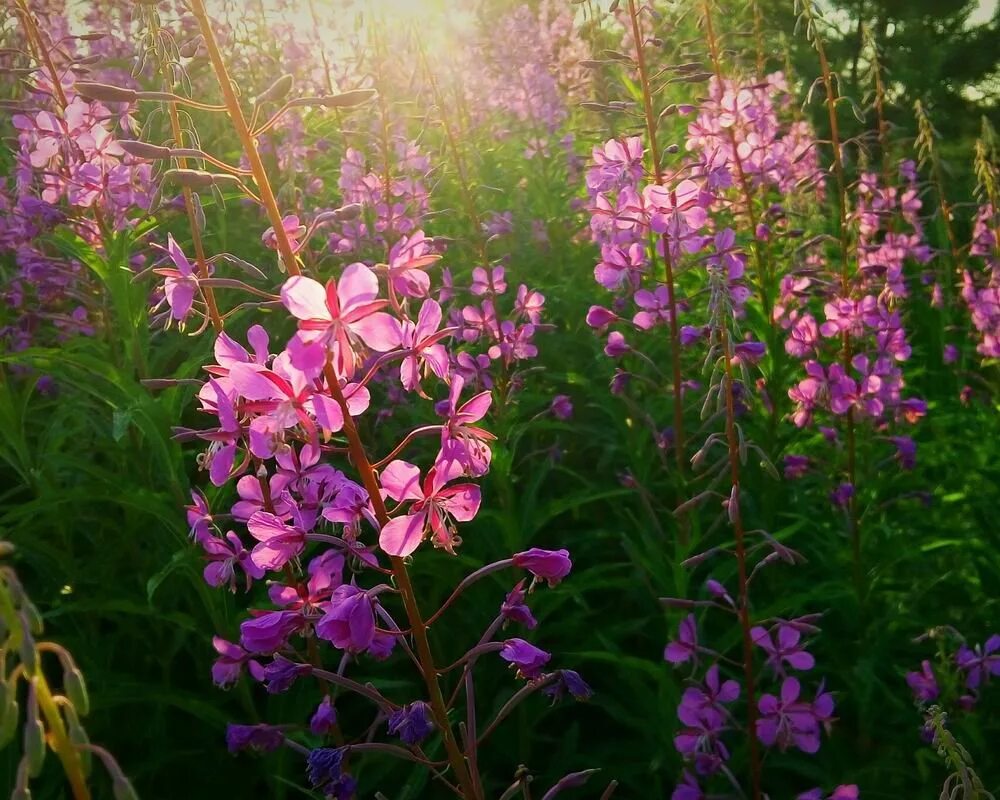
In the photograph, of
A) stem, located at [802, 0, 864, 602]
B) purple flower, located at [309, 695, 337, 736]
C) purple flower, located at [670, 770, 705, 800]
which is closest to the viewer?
purple flower, located at [309, 695, 337, 736]

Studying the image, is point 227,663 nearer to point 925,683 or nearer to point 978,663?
point 925,683

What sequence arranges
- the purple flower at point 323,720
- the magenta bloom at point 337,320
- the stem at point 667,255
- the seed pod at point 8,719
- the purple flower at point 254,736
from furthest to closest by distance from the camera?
the stem at point 667,255
the purple flower at point 254,736
the purple flower at point 323,720
the magenta bloom at point 337,320
the seed pod at point 8,719

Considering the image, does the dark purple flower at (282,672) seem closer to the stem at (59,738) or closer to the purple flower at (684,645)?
the stem at (59,738)

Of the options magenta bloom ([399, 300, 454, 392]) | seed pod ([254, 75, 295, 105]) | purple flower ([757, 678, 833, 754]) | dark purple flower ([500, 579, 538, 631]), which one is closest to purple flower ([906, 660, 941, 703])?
purple flower ([757, 678, 833, 754])

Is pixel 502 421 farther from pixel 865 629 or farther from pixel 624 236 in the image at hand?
pixel 865 629

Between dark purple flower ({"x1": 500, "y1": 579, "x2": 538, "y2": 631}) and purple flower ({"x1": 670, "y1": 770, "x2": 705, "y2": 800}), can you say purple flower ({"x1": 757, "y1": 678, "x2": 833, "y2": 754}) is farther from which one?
dark purple flower ({"x1": 500, "y1": 579, "x2": 538, "y2": 631})

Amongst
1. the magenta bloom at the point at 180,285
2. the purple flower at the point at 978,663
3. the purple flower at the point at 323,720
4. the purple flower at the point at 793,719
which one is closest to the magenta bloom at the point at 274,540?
the magenta bloom at the point at 180,285

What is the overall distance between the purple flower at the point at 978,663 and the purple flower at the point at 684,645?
1.14 m

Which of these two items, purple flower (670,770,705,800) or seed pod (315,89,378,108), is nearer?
seed pod (315,89,378,108)

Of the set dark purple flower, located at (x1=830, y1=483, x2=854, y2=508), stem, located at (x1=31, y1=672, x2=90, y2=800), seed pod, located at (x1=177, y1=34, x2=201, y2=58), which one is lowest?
dark purple flower, located at (x1=830, y1=483, x2=854, y2=508)

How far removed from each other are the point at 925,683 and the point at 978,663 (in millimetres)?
235

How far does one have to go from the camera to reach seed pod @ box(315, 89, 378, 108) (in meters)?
1.71

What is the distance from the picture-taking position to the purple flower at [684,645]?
2.93 metres

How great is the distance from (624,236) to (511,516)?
1212 millimetres
